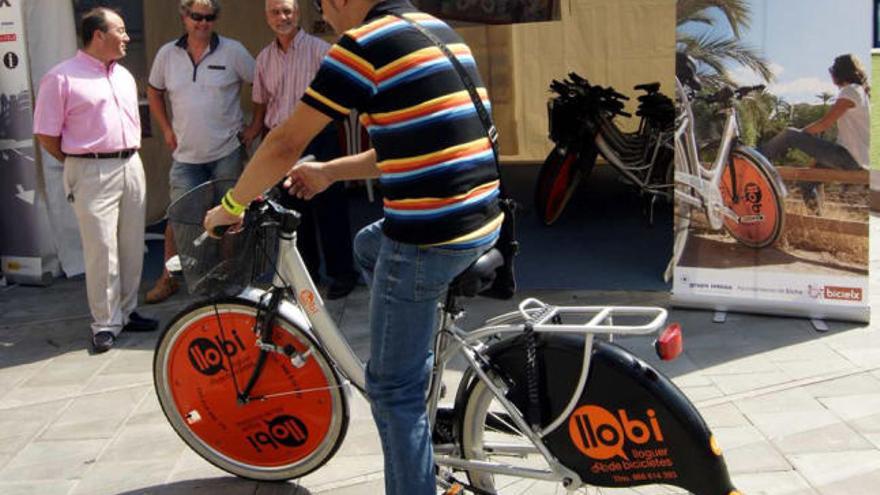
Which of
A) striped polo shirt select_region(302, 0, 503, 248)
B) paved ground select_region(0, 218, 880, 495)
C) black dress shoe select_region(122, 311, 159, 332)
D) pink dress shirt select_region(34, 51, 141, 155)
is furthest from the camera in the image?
black dress shoe select_region(122, 311, 159, 332)

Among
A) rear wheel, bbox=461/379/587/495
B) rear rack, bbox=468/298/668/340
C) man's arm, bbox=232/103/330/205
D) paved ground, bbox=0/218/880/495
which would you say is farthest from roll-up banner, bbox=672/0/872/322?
man's arm, bbox=232/103/330/205

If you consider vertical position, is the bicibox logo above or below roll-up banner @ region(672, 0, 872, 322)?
below

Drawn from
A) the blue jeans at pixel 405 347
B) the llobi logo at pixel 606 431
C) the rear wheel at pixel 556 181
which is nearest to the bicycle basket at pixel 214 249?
the blue jeans at pixel 405 347

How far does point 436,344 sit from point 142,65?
18.6 feet

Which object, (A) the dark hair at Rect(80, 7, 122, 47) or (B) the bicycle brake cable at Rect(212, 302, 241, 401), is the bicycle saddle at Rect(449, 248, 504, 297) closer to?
(B) the bicycle brake cable at Rect(212, 302, 241, 401)

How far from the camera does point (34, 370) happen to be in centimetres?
554

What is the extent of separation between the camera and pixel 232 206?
3.15 meters

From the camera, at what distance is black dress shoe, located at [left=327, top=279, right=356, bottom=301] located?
6465 millimetres

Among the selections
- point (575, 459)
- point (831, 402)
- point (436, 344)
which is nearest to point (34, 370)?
point (436, 344)

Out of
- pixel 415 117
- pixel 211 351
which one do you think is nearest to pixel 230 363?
pixel 211 351

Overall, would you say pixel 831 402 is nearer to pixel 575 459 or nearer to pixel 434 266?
pixel 575 459

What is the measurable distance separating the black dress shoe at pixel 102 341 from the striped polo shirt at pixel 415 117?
329 centimetres

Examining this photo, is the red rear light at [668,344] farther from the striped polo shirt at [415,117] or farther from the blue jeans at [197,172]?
the blue jeans at [197,172]

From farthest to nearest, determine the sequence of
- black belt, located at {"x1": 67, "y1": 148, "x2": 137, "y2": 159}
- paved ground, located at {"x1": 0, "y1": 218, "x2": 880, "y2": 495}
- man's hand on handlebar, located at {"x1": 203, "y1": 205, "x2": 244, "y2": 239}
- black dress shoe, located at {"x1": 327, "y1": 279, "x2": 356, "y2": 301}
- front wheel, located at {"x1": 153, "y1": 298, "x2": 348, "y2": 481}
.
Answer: black dress shoe, located at {"x1": 327, "y1": 279, "x2": 356, "y2": 301} < black belt, located at {"x1": 67, "y1": 148, "x2": 137, "y2": 159} < paved ground, located at {"x1": 0, "y1": 218, "x2": 880, "y2": 495} < front wheel, located at {"x1": 153, "y1": 298, "x2": 348, "y2": 481} < man's hand on handlebar, located at {"x1": 203, "y1": 205, "x2": 244, "y2": 239}
